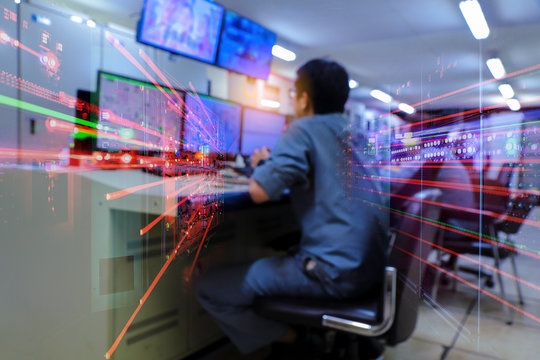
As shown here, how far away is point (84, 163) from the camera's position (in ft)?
1.65

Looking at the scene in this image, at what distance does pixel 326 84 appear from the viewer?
0.93 metres

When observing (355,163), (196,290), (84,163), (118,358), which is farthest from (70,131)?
(196,290)

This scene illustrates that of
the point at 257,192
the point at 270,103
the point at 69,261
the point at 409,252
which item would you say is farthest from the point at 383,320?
the point at 270,103

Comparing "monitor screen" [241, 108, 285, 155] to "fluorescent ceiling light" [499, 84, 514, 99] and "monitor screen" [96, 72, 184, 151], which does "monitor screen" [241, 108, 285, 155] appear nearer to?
"monitor screen" [96, 72, 184, 151]

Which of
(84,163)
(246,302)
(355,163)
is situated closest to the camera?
(84,163)

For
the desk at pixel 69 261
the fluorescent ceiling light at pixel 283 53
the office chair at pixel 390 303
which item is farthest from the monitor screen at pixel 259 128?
the desk at pixel 69 261

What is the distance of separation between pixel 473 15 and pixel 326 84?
392mm

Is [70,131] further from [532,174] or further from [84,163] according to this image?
[532,174]

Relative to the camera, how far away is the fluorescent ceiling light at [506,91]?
410 millimetres

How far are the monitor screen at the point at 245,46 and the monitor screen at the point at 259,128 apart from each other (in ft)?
1.08

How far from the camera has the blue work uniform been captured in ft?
2.77

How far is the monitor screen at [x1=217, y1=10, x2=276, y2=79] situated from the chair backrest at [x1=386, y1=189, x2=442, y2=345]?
1.84 feet

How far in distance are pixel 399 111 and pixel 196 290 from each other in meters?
0.83

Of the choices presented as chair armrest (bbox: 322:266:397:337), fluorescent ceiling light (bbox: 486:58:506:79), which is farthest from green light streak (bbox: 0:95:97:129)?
chair armrest (bbox: 322:266:397:337)
